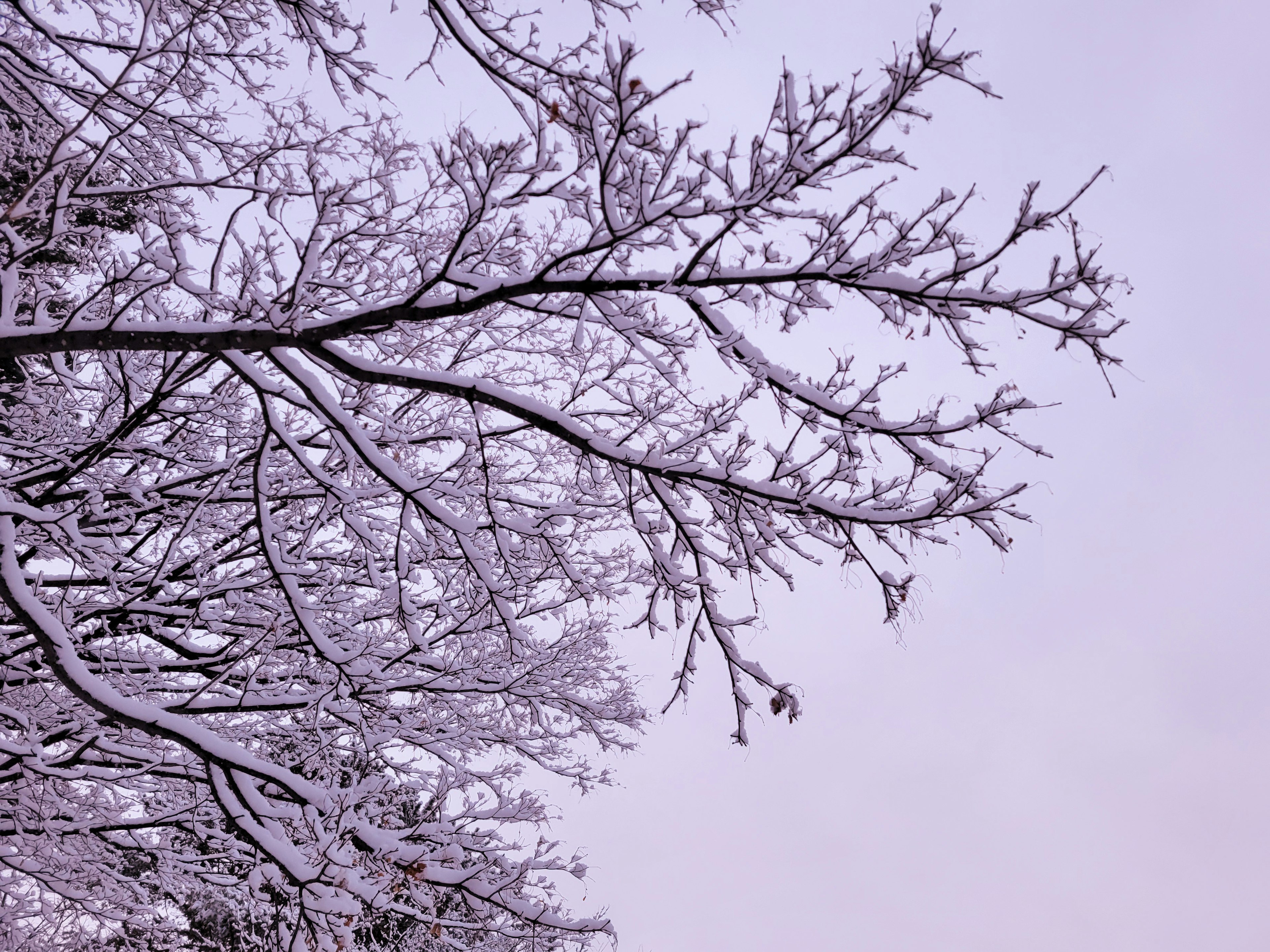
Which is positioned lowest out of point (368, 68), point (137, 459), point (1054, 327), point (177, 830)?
point (1054, 327)

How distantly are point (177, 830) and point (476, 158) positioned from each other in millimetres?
6931

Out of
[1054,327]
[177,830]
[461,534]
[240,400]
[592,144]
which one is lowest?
[1054,327]

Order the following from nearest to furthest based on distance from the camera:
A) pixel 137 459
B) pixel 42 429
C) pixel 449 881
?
pixel 449 881 < pixel 137 459 < pixel 42 429

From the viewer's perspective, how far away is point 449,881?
4414mm

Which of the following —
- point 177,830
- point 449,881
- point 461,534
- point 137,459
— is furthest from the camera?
point 177,830

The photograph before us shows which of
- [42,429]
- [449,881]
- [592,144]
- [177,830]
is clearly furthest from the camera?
[177,830]

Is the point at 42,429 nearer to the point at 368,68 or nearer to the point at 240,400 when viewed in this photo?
the point at 240,400

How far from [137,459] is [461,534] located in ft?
9.34

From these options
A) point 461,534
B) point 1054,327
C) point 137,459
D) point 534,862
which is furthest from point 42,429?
point 1054,327

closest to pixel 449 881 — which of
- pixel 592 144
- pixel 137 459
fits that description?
pixel 137 459

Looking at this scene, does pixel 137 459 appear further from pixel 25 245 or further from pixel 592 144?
pixel 592 144

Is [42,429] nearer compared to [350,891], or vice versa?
[350,891]

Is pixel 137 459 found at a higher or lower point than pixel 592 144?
higher

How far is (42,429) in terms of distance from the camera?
6.17m
